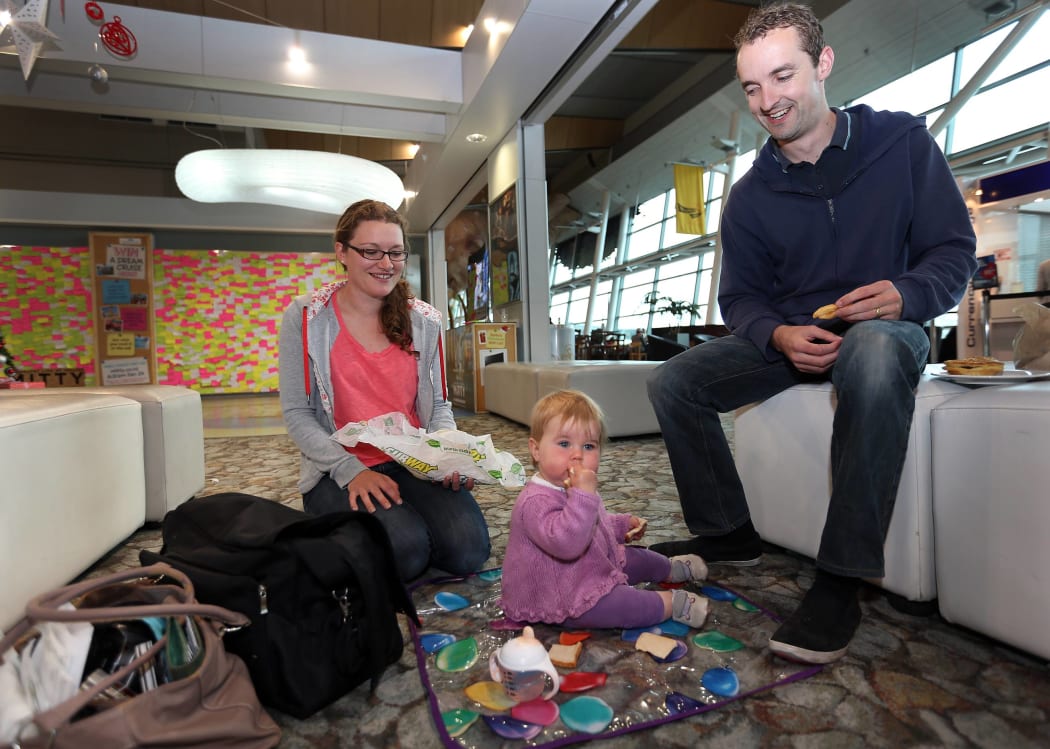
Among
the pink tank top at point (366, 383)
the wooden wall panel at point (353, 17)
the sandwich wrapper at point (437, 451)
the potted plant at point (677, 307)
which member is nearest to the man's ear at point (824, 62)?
the sandwich wrapper at point (437, 451)

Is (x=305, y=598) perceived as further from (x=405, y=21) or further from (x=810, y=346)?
(x=405, y=21)

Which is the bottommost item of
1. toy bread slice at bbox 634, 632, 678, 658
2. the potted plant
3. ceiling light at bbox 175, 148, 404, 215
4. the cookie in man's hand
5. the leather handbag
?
toy bread slice at bbox 634, 632, 678, 658

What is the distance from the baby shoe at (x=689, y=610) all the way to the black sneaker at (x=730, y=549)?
338 mm

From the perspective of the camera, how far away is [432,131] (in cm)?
641

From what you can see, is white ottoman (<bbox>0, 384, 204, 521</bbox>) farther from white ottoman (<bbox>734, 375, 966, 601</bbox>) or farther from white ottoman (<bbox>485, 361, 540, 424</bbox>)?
white ottoman (<bbox>485, 361, 540, 424</bbox>)

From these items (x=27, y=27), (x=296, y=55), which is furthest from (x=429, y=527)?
(x=296, y=55)

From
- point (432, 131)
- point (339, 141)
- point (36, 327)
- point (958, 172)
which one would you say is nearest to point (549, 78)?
point (432, 131)

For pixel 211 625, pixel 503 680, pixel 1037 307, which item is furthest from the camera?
pixel 1037 307

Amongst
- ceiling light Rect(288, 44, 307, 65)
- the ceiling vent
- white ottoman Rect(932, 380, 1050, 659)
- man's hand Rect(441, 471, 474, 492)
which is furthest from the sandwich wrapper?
the ceiling vent

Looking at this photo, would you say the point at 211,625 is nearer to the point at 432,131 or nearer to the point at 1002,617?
the point at 1002,617

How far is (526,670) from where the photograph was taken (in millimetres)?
1007

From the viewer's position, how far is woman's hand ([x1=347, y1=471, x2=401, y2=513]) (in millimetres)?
1547

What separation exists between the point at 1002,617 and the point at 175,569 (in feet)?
4.89

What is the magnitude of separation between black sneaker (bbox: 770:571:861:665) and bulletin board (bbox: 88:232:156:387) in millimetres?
10012
